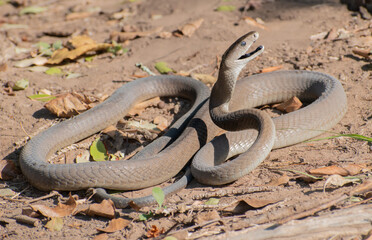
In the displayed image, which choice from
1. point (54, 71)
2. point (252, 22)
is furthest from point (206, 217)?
point (252, 22)

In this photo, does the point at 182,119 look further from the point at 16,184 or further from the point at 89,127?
the point at 16,184

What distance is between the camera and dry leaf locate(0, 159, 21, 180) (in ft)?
14.9

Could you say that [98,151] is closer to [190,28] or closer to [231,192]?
[231,192]

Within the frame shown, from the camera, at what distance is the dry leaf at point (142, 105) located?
18.6ft

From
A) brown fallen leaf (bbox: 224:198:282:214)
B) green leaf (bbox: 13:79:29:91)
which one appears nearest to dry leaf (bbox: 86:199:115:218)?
brown fallen leaf (bbox: 224:198:282:214)

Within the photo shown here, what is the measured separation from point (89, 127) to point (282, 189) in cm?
264

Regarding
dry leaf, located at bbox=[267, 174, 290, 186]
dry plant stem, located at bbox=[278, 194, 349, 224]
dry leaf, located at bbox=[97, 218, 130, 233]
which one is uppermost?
dry plant stem, located at bbox=[278, 194, 349, 224]

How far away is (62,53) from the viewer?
677 cm

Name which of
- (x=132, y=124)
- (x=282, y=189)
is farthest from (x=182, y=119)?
(x=282, y=189)

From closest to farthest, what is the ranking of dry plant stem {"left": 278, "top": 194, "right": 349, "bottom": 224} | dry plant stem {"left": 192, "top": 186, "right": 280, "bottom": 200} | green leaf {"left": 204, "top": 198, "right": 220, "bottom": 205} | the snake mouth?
dry plant stem {"left": 278, "top": 194, "right": 349, "bottom": 224}
green leaf {"left": 204, "top": 198, "right": 220, "bottom": 205}
dry plant stem {"left": 192, "top": 186, "right": 280, "bottom": 200}
the snake mouth

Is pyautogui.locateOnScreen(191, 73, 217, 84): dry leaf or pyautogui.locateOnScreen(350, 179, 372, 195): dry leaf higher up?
pyautogui.locateOnScreen(350, 179, 372, 195): dry leaf

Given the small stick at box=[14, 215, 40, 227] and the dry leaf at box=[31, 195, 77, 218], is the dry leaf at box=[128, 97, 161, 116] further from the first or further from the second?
the small stick at box=[14, 215, 40, 227]

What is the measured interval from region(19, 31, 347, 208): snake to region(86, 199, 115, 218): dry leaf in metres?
0.13

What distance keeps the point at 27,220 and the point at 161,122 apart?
87.3 inches
